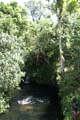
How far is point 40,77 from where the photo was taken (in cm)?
3619

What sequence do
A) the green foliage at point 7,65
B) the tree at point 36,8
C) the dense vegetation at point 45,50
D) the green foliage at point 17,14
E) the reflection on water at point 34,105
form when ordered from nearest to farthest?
the green foliage at point 7,65 → the reflection on water at point 34,105 → the dense vegetation at point 45,50 → the green foliage at point 17,14 → the tree at point 36,8

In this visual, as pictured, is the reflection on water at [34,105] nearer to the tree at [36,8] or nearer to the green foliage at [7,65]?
the green foliage at [7,65]

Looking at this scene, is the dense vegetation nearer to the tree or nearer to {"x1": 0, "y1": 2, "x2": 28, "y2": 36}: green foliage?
{"x1": 0, "y1": 2, "x2": 28, "y2": 36}: green foliage

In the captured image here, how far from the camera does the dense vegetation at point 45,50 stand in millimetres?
22641

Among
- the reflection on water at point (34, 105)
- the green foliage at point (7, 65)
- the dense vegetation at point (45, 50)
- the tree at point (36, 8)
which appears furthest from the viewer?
the tree at point (36, 8)

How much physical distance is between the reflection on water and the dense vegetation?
45.0 inches

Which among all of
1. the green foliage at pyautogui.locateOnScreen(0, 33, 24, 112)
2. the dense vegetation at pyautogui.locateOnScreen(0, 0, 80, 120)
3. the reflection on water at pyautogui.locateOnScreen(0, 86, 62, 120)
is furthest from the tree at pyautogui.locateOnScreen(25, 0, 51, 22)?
the green foliage at pyautogui.locateOnScreen(0, 33, 24, 112)

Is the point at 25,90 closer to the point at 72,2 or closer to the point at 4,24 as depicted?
the point at 4,24

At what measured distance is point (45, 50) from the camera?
34.9 meters

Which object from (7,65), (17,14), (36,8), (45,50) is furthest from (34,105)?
(36,8)

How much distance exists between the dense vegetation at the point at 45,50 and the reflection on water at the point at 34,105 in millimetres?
1142

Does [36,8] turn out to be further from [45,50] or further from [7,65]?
[7,65]

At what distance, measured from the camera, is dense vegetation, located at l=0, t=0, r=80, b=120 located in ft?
74.3

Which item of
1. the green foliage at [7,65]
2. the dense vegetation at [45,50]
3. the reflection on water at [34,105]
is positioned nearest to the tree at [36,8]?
the dense vegetation at [45,50]
